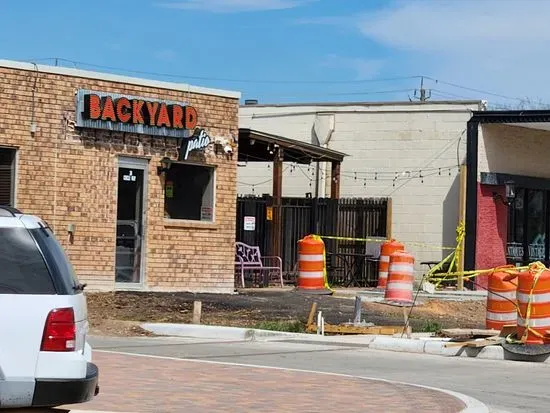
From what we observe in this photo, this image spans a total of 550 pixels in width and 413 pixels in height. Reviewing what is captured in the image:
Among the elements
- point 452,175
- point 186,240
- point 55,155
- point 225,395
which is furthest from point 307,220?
point 225,395

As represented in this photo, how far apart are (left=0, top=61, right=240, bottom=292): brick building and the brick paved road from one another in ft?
30.4

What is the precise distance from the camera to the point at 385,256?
97.7 ft

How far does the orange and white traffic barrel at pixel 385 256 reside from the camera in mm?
29422

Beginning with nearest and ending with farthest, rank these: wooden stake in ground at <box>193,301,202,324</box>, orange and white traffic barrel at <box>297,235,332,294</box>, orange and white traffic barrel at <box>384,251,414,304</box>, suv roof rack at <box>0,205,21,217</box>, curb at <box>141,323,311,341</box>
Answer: suv roof rack at <box>0,205,21,217</box> → curb at <box>141,323,311,341</box> → wooden stake in ground at <box>193,301,202,324</box> → orange and white traffic barrel at <box>384,251,414,304</box> → orange and white traffic barrel at <box>297,235,332,294</box>

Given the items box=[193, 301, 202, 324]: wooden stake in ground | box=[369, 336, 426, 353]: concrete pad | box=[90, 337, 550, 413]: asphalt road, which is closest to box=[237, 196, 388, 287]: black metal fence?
box=[193, 301, 202, 324]: wooden stake in ground

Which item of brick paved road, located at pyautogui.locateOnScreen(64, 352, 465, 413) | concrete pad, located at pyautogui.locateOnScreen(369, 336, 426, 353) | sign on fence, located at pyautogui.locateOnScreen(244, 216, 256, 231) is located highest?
sign on fence, located at pyautogui.locateOnScreen(244, 216, 256, 231)

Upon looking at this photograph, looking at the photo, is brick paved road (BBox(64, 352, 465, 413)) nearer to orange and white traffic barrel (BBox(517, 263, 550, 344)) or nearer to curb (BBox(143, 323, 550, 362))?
curb (BBox(143, 323, 550, 362))

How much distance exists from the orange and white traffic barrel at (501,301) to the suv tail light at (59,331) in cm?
1175

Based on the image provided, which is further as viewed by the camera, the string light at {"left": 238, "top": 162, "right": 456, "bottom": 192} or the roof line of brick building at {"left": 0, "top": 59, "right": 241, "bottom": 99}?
the string light at {"left": 238, "top": 162, "right": 456, "bottom": 192}

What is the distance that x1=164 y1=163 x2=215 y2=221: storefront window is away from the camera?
992 inches

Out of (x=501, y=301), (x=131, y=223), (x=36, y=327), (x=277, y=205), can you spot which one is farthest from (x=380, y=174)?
(x=36, y=327)

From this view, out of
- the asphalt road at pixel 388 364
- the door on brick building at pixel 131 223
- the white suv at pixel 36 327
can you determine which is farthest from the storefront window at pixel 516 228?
the white suv at pixel 36 327

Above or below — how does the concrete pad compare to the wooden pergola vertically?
below

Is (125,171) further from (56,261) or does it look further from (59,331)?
(59,331)
